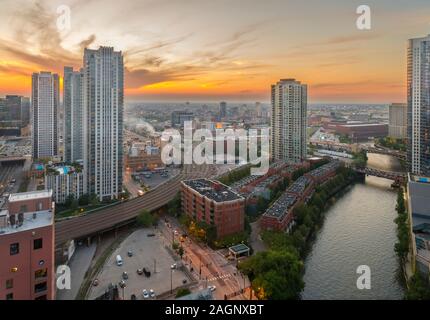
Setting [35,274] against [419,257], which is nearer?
[35,274]

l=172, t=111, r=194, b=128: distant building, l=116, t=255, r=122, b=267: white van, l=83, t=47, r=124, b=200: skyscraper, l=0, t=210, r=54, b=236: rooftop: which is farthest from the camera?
l=172, t=111, r=194, b=128: distant building

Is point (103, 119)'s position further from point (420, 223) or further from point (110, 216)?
point (420, 223)

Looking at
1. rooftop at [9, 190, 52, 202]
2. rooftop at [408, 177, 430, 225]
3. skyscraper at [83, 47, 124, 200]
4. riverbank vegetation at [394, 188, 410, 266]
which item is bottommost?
riverbank vegetation at [394, 188, 410, 266]

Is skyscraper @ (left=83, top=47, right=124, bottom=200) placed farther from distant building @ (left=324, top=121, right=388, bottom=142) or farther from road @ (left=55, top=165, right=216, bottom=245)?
distant building @ (left=324, top=121, right=388, bottom=142)

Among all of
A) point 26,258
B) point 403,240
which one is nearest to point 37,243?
point 26,258

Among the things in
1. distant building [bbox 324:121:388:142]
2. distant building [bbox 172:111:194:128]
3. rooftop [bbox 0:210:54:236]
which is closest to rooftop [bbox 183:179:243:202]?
rooftop [bbox 0:210:54:236]
